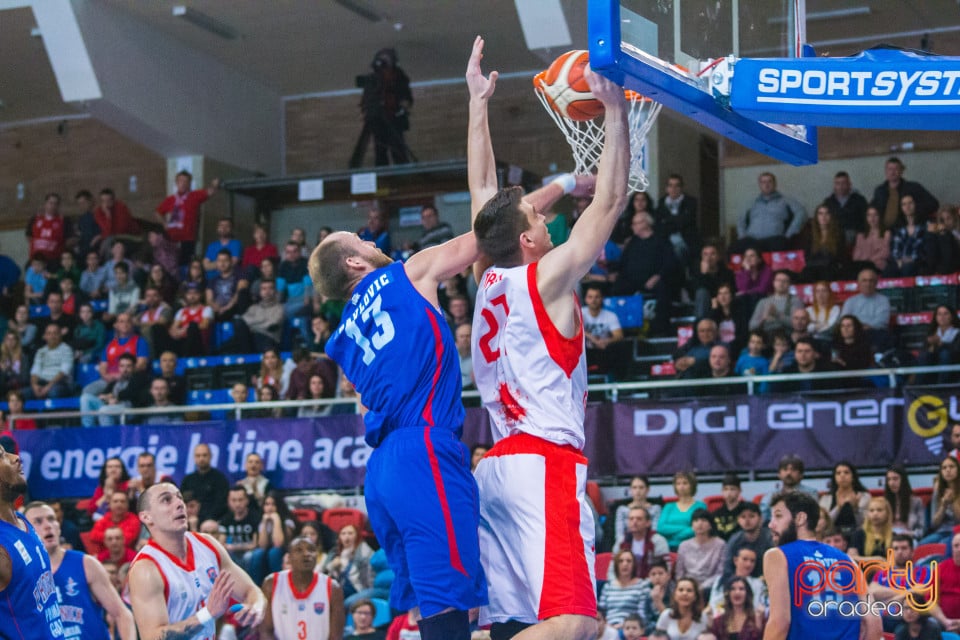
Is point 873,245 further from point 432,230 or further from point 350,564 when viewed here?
point 350,564

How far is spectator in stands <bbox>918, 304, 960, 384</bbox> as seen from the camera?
12594mm

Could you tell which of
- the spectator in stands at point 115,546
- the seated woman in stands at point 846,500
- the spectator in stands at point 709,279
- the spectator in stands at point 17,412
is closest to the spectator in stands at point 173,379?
the spectator in stands at point 17,412

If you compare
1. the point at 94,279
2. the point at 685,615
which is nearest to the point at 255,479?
the point at 685,615

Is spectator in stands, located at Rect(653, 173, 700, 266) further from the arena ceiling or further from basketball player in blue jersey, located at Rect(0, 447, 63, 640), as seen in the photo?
basketball player in blue jersey, located at Rect(0, 447, 63, 640)

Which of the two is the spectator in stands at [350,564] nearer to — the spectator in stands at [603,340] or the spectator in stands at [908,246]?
the spectator in stands at [603,340]

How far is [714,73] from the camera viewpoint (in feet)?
17.7

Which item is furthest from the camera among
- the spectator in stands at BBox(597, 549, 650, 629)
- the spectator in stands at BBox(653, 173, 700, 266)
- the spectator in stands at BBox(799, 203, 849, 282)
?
the spectator in stands at BBox(653, 173, 700, 266)

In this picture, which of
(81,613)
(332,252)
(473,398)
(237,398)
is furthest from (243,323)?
(332,252)

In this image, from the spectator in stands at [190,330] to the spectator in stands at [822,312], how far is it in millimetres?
7465

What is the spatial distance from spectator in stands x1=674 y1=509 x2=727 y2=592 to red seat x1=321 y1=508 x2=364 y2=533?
3.25 m

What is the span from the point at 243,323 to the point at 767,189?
21.5ft

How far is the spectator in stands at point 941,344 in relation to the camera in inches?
496

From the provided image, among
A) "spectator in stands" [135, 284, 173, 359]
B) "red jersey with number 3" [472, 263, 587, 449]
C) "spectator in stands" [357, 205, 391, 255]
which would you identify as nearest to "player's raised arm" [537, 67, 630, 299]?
"red jersey with number 3" [472, 263, 587, 449]

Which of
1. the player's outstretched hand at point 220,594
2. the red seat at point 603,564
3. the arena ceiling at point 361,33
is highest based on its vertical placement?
the arena ceiling at point 361,33
